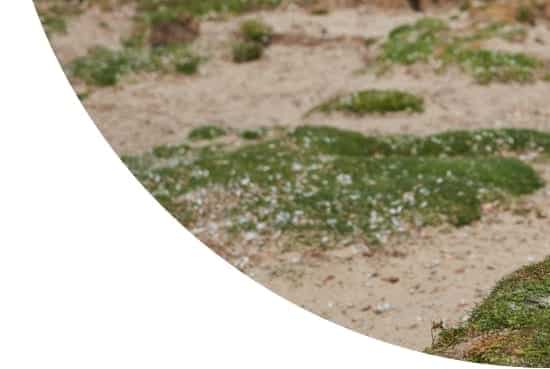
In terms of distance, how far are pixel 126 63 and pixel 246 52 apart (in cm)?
343

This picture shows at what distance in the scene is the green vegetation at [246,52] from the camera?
2395 centimetres

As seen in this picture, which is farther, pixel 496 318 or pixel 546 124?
pixel 546 124

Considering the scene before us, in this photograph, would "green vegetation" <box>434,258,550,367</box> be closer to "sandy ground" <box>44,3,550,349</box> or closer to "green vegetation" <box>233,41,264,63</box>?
"sandy ground" <box>44,3,550,349</box>

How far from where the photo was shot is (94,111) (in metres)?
20.0

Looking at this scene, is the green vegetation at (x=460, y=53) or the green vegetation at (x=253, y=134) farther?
the green vegetation at (x=460, y=53)

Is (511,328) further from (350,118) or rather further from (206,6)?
(206,6)

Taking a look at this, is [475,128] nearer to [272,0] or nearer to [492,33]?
[492,33]

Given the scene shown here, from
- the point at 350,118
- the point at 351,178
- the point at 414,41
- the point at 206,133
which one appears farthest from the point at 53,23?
the point at 351,178

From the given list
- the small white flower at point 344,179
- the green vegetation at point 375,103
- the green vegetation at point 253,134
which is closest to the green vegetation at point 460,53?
the green vegetation at point 375,103

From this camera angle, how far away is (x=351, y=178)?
13008mm

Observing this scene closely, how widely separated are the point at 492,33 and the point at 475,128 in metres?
5.90

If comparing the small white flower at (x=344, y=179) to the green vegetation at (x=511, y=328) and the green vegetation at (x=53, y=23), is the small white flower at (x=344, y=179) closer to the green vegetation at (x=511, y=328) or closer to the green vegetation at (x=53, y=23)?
the green vegetation at (x=511, y=328)

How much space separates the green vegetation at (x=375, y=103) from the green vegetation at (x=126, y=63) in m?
6.37

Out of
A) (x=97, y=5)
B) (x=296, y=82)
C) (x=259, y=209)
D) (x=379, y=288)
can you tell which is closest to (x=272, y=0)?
(x=97, y=5)
